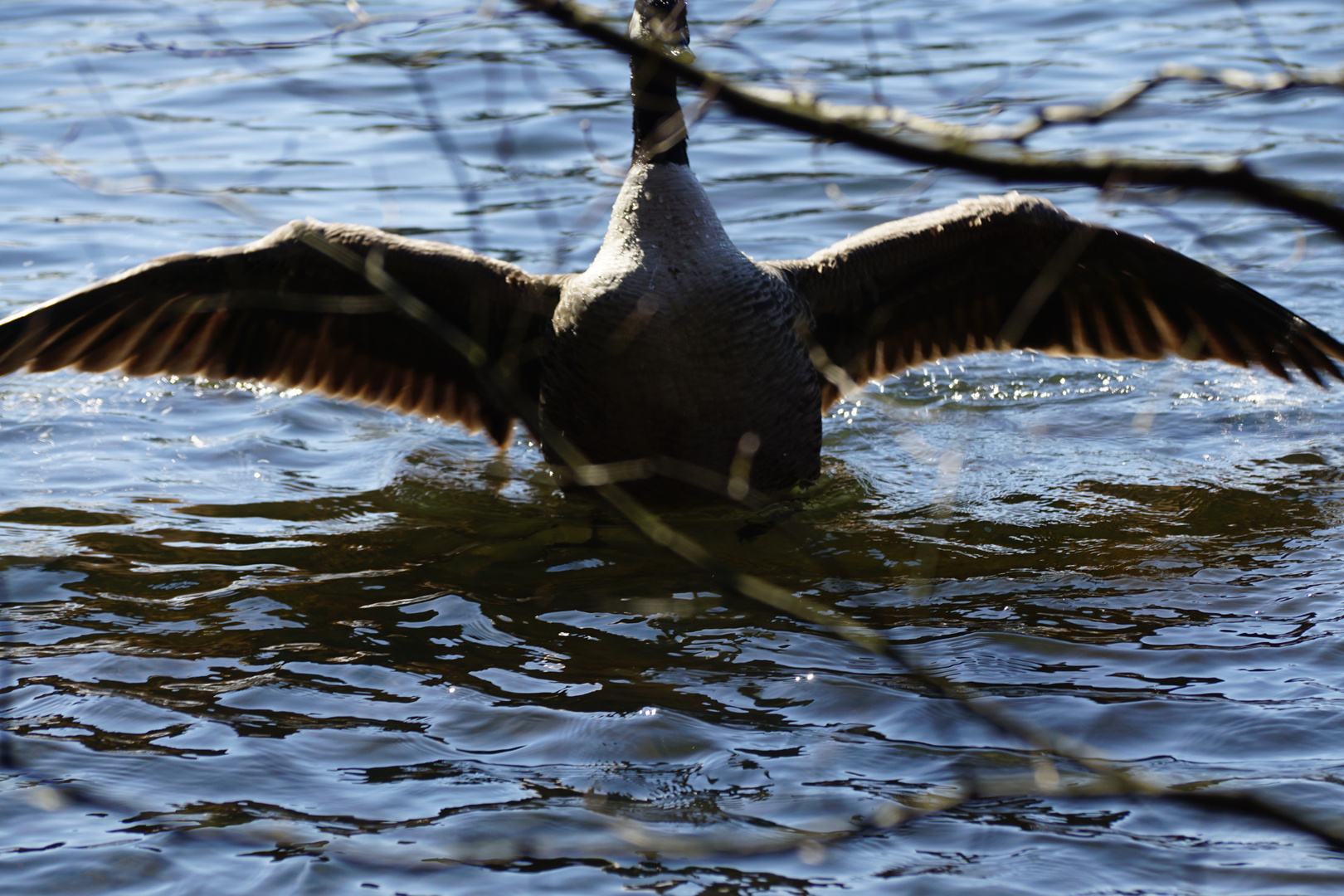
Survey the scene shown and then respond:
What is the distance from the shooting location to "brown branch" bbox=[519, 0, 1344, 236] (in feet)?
4.64

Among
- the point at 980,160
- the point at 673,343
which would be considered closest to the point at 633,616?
the point at 673,343

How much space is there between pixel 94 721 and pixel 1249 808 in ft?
12.6

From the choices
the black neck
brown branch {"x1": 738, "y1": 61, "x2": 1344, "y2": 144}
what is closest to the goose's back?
the black neck

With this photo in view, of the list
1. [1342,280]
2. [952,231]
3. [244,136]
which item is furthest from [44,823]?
[244,136]

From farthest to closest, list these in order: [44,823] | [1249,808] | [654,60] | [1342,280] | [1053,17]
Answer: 1. [1053,17]
2. [1342,280]
3. [44,823]
4. [654,60]
5. [1249,808]

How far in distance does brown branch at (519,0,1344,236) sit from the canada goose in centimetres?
379

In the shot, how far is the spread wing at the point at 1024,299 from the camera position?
20.7 ft

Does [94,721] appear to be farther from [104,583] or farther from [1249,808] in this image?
[1249,808]

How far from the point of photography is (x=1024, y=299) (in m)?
6.67

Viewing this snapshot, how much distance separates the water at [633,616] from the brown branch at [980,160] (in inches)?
10.8

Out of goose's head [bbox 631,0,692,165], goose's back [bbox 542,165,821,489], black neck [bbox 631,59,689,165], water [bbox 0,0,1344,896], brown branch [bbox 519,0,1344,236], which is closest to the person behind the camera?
brown branch [bbox 519,0,1344,236]

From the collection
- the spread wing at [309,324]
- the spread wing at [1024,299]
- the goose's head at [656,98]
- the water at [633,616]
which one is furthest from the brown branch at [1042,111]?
the spread wing at [1024,299]

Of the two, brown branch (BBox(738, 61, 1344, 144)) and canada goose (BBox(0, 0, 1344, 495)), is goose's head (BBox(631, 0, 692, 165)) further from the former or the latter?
brown branch (BBox(738, 61, 1344, 144))

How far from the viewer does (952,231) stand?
629 centimetres
